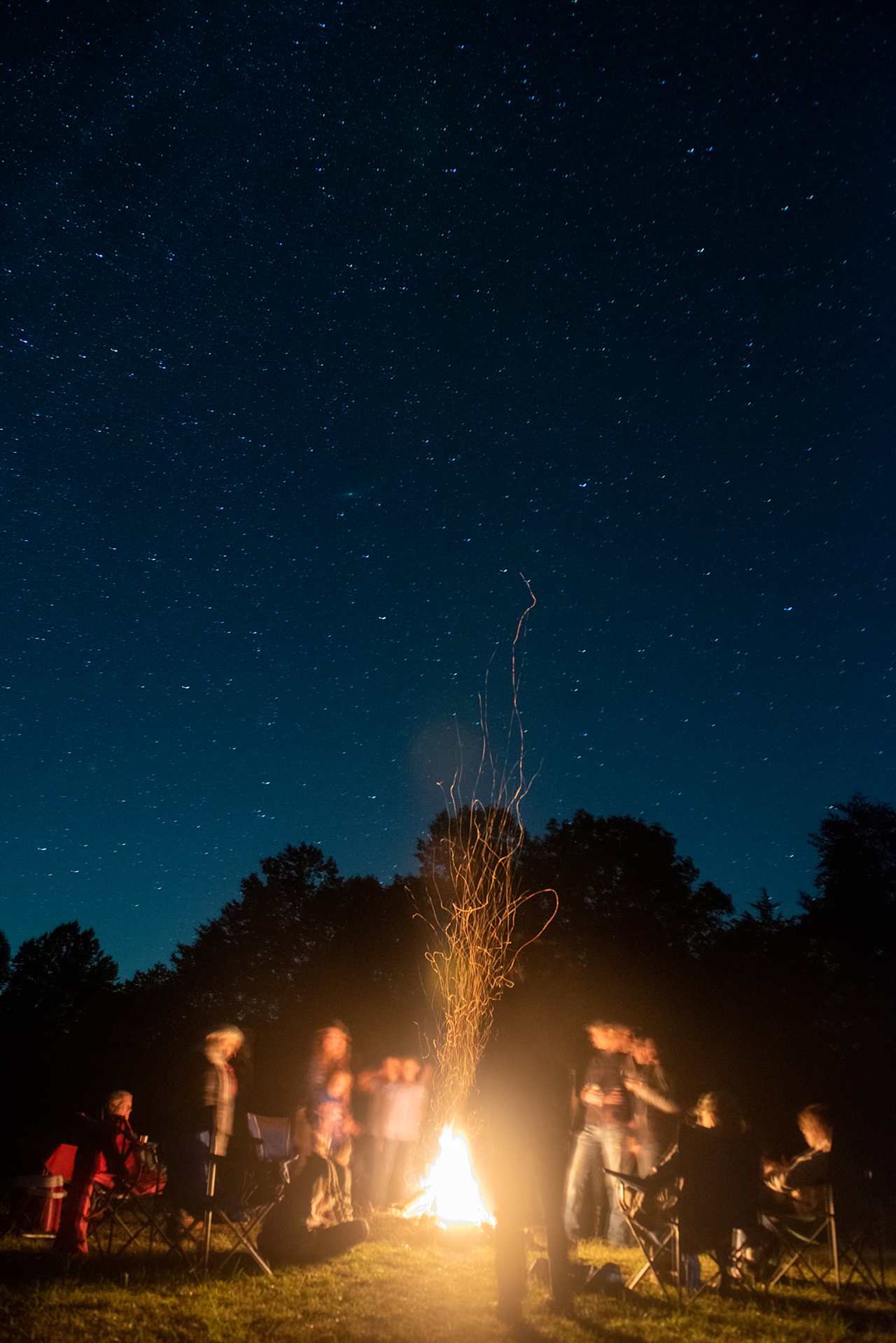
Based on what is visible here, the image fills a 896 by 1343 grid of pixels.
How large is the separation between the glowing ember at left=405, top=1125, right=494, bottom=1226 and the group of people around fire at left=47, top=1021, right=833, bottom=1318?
528mm

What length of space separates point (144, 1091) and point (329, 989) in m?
6.89

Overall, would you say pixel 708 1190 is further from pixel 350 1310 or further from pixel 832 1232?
pixel 350 1310

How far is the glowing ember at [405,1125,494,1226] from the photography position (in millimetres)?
7598

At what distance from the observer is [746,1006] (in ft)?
56.3

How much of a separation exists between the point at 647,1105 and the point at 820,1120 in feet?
5.24

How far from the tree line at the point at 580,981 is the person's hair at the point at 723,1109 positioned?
4662 millimetres

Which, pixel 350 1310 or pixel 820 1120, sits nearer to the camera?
pixel 350 1310

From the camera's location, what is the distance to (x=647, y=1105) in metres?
7.53

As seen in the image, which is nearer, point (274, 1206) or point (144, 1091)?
point (274, 1206)

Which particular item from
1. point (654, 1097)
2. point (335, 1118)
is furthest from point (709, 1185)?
point (335, 1118)

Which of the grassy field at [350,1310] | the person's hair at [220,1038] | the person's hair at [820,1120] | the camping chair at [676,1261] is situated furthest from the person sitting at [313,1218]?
the person's hair at [820,1120]

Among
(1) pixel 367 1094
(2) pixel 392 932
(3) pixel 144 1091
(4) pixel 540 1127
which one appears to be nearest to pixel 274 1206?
(1) pixel 367 1094

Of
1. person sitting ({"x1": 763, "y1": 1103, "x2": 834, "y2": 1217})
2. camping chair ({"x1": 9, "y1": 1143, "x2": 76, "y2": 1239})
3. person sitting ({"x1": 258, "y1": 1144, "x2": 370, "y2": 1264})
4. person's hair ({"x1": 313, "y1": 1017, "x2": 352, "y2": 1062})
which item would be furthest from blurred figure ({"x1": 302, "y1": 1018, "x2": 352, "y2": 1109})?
person sitting ({"x1": 763, "y1": 1103, "x2": 834, "y2": 1217})

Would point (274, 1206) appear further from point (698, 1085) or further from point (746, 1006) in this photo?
point (746, 1006)
